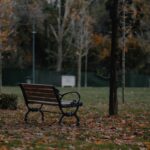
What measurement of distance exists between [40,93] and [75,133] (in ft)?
A: 8.05

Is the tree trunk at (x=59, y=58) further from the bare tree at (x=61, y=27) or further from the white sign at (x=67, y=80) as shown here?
the white sign at (x=67, y=80)

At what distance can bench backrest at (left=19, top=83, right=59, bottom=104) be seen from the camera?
12.1 meters

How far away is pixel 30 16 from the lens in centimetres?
6216

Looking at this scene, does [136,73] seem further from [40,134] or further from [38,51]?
[40,134]

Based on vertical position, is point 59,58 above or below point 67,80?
above

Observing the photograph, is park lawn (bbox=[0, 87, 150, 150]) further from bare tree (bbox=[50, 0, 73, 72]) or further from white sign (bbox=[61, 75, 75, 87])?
bare tree (bbox=[50, 0, 73, 72])

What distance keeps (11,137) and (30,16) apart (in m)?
53.4

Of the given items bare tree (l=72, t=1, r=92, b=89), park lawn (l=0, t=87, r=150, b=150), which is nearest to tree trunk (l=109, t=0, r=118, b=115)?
park lawn (l=0, t=87, r=150, b=150)

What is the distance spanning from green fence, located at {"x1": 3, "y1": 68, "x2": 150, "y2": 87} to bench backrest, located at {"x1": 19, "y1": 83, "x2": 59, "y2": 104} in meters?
48.6

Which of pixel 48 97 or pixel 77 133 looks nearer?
pixel 77 133

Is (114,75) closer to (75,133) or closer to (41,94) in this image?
(41,94)

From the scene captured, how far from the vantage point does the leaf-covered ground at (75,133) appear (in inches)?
345

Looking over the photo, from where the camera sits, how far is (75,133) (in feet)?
34.4

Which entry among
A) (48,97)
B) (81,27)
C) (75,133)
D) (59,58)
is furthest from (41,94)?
(59,58)
